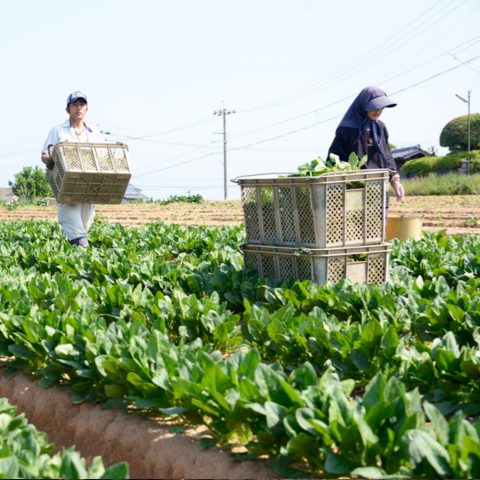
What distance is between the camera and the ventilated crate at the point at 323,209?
6090mm

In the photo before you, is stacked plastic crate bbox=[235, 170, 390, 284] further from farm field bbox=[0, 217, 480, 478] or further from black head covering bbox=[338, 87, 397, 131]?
black head covering bbox=[338, 87, 397, 131]

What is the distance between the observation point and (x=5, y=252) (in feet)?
31.5

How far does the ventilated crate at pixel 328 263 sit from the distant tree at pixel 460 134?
36.5m

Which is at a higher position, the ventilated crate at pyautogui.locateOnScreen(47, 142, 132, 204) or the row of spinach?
the ventilated crate at pyautogui.locateOnScreen(47, 142, 132, 204)

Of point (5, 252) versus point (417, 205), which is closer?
point (5, 252)

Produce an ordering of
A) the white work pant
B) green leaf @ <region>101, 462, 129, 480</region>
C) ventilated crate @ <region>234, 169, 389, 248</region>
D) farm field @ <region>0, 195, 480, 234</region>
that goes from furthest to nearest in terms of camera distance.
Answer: farm field @ <region>0, 195, 480, 234</region>, the white work pant, ventilated crate @ <region>234, 169, 389, 248</region>, green leaf @ <region>101, 462, 129, 480</region>

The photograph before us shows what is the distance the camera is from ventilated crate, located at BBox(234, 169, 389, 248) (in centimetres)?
609

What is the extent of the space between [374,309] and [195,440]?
212 cm

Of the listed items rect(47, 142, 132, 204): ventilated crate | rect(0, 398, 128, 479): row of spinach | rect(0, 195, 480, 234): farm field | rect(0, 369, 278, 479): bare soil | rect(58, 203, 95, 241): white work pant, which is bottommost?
rect(0, 369, 278, 479): bare soil

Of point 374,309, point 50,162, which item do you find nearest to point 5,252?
point 50,162

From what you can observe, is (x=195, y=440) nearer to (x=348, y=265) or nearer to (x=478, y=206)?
(x=348, y=265)

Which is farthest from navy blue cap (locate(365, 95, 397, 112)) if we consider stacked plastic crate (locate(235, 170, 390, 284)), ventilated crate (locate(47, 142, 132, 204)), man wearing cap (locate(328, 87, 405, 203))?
ventilated crate (locate(47, 142, 132, 204))

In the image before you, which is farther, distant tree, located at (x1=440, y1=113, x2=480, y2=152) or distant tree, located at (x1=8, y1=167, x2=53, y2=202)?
distant tree, located at (x1=8, y1=167, x2=53, y2=202)

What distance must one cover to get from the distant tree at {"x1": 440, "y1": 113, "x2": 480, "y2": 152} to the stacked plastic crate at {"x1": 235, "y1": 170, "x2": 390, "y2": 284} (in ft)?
120
